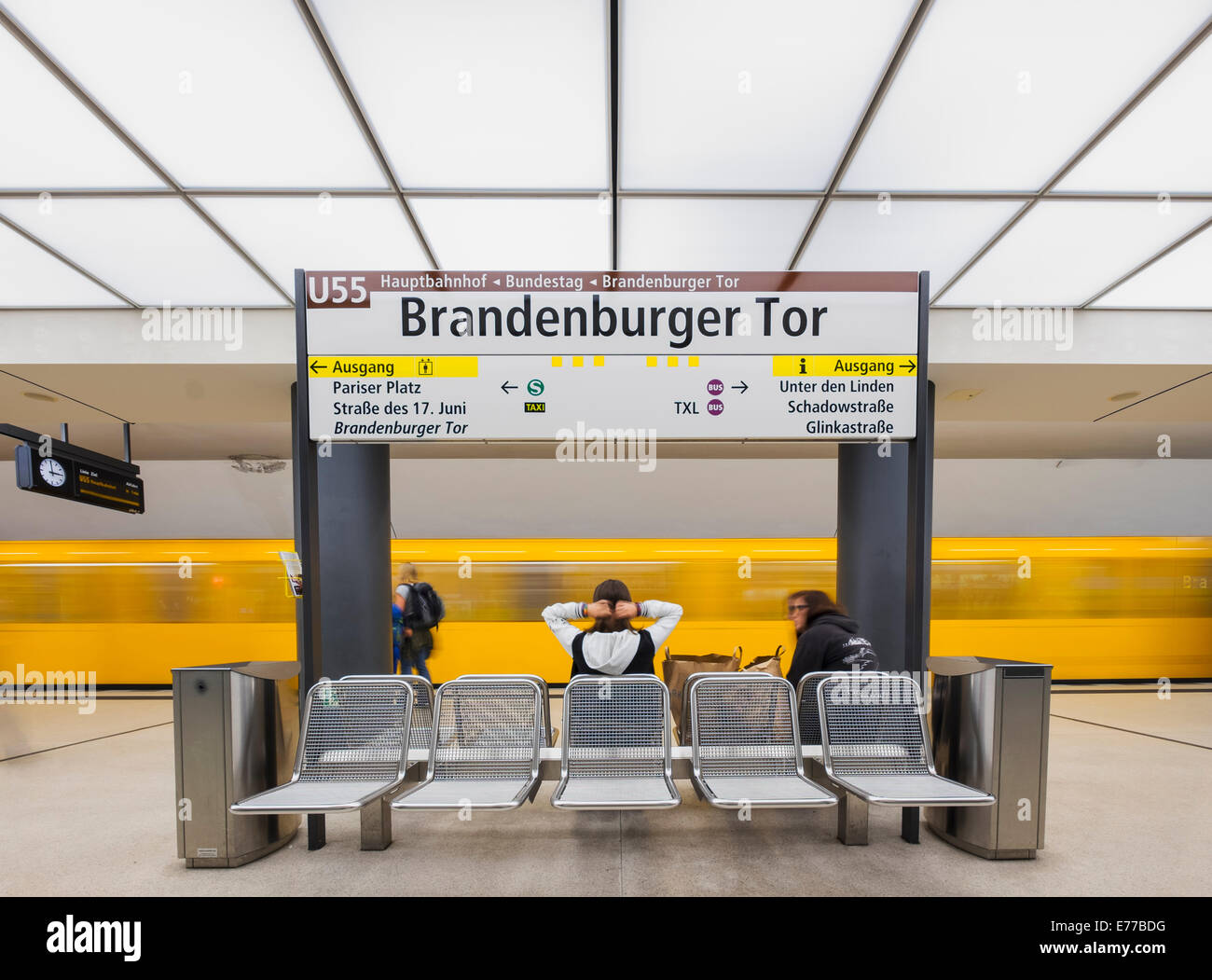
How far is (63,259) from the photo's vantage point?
4.18m

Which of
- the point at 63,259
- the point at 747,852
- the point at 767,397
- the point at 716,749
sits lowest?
the point at 747,852

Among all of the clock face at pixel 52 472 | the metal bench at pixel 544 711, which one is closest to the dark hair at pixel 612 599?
the metal bench at pixel 544 711

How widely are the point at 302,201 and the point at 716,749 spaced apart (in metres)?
4.07

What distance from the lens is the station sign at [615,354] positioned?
3.29 meters

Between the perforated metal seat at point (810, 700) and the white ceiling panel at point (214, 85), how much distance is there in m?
3.83

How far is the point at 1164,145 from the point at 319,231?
191 inches

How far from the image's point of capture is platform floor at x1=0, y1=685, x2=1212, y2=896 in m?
2.90

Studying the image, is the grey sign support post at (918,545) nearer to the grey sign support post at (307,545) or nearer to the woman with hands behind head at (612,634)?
the woman with hands behind head at (612,634)

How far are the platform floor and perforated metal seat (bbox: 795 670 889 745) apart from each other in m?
0.54

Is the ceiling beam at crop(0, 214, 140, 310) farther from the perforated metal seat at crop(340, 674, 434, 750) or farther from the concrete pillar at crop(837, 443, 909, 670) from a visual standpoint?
the concrete pillar at crop(837, 443, 909, 670)

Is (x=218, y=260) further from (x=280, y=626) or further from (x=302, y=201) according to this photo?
(x=280, y=626)

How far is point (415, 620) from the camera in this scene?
20.1 feet
